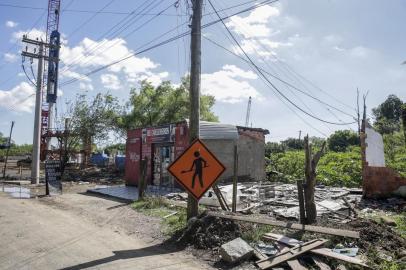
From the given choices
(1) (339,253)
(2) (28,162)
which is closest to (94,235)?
(1) (339,253)

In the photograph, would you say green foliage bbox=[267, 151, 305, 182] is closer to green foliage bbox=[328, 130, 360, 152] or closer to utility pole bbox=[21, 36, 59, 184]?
utility pole bbox=[21, 36, 59, 184]

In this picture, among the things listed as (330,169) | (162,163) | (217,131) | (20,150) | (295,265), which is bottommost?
(295,265)

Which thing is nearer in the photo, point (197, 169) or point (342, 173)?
point (197, 169)

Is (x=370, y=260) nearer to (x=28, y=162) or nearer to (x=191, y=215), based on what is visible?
(x=191, y=215)

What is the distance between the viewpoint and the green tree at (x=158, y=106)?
41000mm

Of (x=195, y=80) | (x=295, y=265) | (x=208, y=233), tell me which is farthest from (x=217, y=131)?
(x=295, y=265)

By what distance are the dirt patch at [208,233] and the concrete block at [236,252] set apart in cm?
88

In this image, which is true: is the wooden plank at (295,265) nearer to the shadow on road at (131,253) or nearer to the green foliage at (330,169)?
the shadow on road at (131,253)

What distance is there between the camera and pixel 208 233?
910 centimetres

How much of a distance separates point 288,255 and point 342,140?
178ft

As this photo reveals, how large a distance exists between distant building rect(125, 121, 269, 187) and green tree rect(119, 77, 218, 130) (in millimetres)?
14579

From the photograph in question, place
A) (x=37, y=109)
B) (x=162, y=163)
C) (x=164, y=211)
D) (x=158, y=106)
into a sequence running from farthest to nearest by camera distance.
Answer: (x=158, y=106)
(x=37, y=109)
(x=162, y=163)
(x=164, y=211)

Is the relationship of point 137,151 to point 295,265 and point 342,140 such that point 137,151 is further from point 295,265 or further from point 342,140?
point 342,140

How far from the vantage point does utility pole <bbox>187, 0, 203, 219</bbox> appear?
34.3 ft
